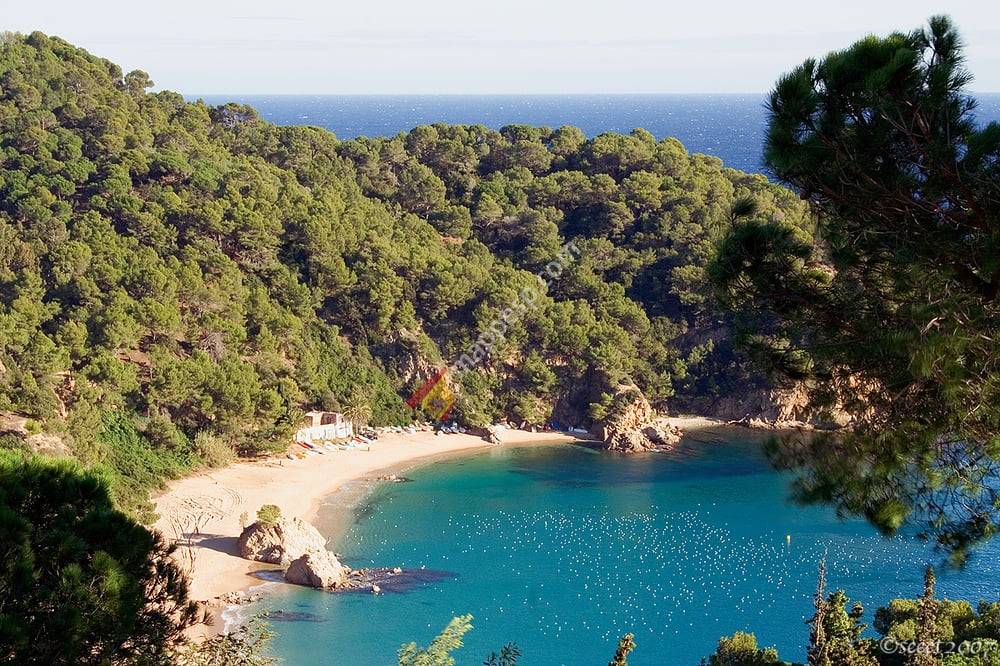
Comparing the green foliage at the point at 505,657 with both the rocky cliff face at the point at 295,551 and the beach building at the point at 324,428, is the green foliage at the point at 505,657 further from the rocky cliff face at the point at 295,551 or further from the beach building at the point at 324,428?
the beach building at the point at 324,428

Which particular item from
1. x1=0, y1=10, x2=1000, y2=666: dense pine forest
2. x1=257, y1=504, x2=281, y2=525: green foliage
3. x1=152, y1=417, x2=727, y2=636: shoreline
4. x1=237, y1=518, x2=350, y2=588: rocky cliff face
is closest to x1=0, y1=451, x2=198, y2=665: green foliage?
x1=0, y1=10, x2=1000, y2=666: dense pine forest

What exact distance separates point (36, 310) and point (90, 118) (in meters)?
11.5

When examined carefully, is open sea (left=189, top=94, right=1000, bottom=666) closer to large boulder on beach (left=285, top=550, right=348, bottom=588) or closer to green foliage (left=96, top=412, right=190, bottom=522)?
large boulder on beach (left=285, top=550, right=348, bottom=588)

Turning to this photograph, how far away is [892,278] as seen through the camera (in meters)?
7.47

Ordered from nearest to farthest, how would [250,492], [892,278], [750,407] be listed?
[892,278], [250,492], [750,407]

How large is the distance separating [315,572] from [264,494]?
6.14 metres

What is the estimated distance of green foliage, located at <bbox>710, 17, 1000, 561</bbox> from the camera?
21.9 ft

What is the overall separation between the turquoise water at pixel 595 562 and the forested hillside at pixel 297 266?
4861mm

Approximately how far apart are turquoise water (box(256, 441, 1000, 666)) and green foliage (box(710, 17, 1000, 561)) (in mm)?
8328

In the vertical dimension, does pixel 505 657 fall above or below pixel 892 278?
below

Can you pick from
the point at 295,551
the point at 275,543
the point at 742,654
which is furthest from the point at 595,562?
the point at 742,654

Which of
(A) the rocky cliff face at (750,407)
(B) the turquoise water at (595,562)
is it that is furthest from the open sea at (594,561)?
(A) the rocky cliff face at (750,407)

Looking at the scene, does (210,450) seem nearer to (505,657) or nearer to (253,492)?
(253,492)

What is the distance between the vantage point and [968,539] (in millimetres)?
7355
